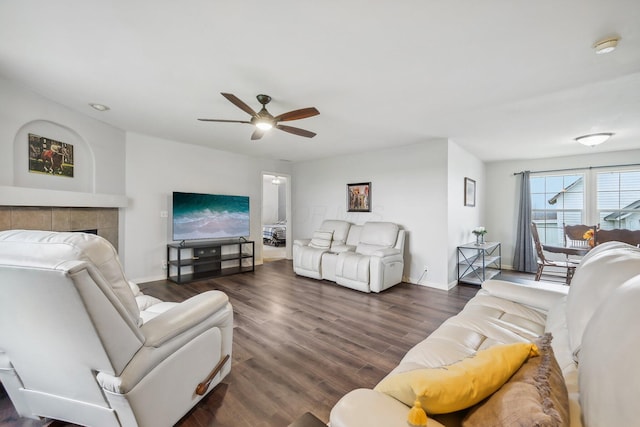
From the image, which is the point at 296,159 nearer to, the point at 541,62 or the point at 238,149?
the point at 238,149

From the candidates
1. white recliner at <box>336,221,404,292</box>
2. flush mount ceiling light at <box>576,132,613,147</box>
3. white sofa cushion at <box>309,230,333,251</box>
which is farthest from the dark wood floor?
flush mount ceiling light at <box>576,132,613,147</box>

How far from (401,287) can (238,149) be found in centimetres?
395

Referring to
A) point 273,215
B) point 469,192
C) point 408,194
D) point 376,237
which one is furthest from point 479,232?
point 273,215

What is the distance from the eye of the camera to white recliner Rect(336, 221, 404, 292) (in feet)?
12.7

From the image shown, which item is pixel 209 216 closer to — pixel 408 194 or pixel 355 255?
pixel 355 255

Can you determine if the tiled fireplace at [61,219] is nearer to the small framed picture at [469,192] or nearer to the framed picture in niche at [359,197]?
the framed picture in niche at [359,197]

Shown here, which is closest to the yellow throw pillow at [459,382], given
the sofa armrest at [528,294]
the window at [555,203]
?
the sofa armrest at [528,294]

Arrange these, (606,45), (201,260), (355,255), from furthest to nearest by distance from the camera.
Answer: (201,260) → (355,255) → (606,45)

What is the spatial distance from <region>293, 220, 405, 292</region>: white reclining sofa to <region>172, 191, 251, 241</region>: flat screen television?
51.6 inches

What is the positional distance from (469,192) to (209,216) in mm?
4963

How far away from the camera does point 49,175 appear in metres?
3.10

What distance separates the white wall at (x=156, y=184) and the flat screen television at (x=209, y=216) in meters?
0.31

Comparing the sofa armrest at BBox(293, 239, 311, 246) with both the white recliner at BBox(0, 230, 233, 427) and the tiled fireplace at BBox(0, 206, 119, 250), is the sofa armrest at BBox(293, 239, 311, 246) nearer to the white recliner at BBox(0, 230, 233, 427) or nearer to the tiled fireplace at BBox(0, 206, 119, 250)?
the tiled fireplace at BBox(0, 206, 119, 250)

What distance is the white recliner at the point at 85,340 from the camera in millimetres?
964
